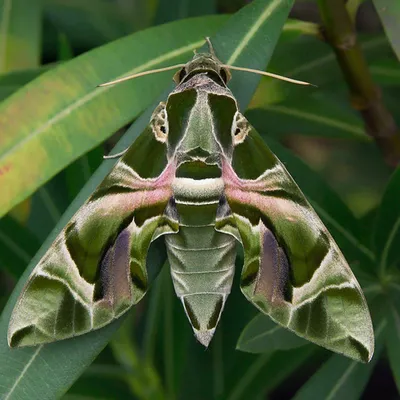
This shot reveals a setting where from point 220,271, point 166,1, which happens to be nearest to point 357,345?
point 220,271

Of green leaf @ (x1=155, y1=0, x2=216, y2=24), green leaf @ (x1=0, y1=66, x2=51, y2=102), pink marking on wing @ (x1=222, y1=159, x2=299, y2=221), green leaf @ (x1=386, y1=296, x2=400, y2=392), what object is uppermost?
green leaf @ (x1=155, y1=0, x2=216, y2=24)

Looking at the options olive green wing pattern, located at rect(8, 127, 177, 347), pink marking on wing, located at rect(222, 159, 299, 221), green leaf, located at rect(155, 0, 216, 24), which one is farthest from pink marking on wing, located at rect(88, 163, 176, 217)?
green leaf, located at rect(155, 0, 216, 24)

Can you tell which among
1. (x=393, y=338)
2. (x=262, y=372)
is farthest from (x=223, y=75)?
(x=262, y=372)

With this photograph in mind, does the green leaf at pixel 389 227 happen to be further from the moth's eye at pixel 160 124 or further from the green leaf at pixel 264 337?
the moth's eye at pixel 160 124

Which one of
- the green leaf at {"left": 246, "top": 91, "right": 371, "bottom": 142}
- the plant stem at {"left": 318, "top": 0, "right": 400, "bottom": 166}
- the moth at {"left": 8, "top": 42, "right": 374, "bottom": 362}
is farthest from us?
the green leaf at {"left": 246, "top": 91, "right": 371, "bottom": 142}

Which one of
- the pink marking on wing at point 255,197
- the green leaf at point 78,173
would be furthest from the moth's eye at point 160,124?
the green leaf at point 78,173

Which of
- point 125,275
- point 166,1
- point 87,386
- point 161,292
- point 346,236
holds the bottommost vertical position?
point 87,386

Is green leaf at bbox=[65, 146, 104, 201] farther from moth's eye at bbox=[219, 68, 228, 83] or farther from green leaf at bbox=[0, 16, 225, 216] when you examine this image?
moth's eye at bbox=[219, 68, 228, 83]

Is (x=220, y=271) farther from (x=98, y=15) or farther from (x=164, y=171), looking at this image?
(x=98, y=15)
